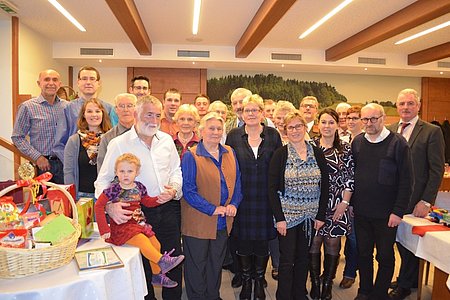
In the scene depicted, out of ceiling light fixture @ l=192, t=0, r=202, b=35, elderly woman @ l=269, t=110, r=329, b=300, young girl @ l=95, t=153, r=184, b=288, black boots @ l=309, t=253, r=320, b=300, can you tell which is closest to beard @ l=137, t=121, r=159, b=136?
young girl @ l=95, t=153, r=184, b=288

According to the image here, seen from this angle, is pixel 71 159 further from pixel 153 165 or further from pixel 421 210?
pixel 421 210

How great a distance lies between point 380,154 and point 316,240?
88cm

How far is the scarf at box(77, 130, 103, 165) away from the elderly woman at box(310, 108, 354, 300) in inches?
70.0

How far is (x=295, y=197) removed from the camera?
269 cm

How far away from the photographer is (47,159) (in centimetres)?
348

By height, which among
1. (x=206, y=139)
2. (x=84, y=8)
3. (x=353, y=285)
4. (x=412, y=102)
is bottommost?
(x=353, y=285)

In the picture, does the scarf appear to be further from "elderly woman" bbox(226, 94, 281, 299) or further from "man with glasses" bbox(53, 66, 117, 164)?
"elderly woman" bbox(226, 94, 281, 299)

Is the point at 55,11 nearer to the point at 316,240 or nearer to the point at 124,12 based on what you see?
the point at 124,12

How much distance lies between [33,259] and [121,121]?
1.43 meters

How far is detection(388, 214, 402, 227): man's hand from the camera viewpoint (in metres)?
2.70

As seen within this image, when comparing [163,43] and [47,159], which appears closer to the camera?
[47,159]

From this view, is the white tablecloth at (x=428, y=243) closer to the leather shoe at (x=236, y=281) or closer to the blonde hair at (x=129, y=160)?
the leather shoe at (x=236, y=281)

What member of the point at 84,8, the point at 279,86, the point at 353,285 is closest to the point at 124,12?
the point at 84,8

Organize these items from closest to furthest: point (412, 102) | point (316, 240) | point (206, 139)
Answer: point (206, 139), point (316, 240), point (412, 102)
